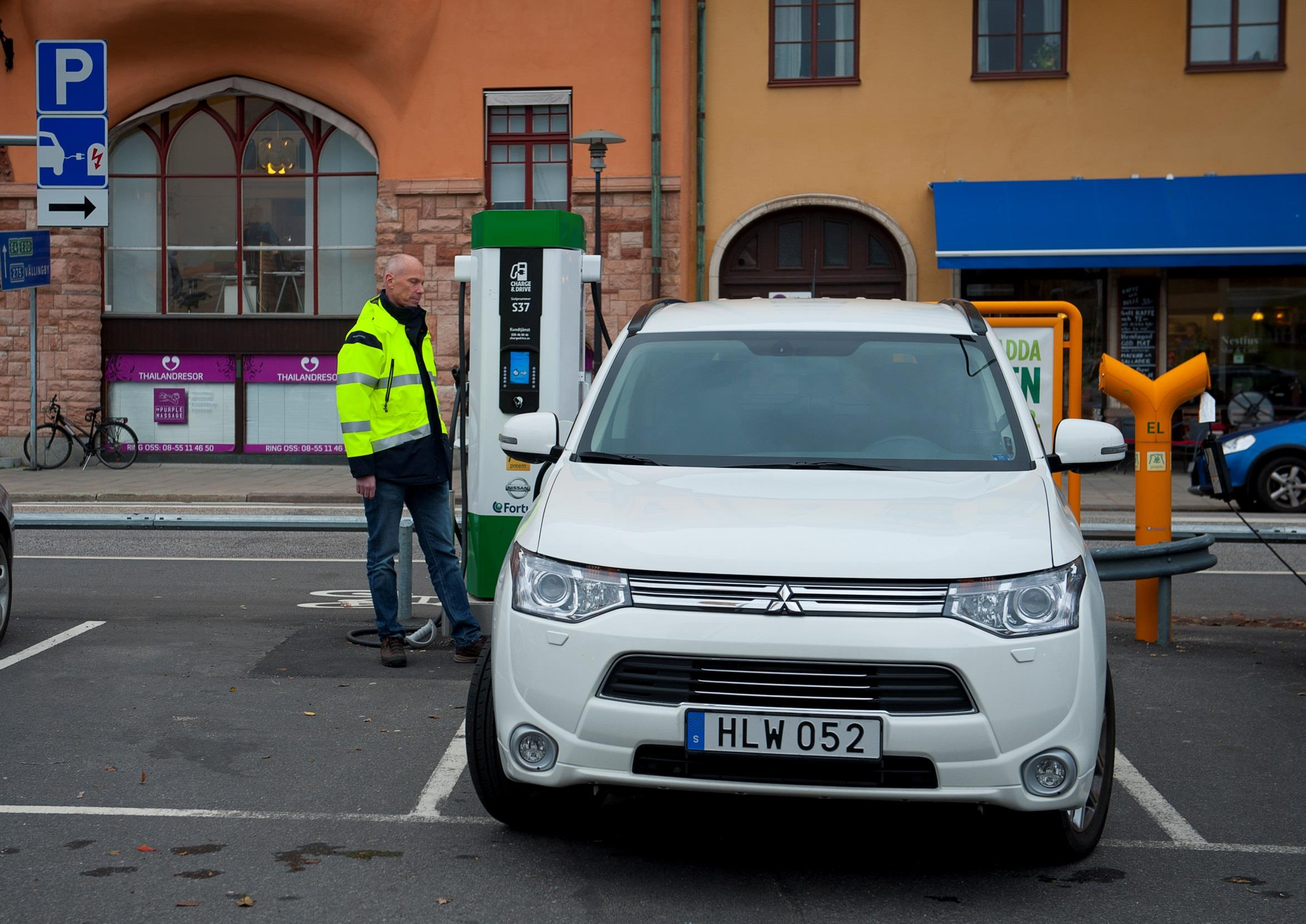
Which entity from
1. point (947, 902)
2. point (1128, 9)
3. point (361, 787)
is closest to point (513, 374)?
point (361, 787)

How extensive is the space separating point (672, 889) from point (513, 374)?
157 inches

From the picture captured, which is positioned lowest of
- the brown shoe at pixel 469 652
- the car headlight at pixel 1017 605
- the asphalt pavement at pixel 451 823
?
the asphalt pavement at pixel 451 823

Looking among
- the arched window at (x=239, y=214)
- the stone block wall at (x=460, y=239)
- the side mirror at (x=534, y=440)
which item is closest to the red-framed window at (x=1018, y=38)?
the stone block wall at (x=460, y=239)

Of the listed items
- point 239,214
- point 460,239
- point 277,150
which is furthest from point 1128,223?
point 239,214

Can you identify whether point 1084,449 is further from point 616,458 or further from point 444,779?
point 444,779

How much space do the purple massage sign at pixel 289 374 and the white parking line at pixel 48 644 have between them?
1389 cm

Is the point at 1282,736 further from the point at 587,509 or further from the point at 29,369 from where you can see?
the point at 29,369

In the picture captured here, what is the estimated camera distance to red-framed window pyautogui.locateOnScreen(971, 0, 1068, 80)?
20969 millimetres

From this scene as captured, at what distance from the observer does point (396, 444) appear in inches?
280

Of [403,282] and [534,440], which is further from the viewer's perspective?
[403,282]

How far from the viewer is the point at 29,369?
21906 mm

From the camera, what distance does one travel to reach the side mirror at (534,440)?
524cm

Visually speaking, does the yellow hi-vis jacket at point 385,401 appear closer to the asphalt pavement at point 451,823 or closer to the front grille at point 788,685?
the asphalt pavement at point 451,823

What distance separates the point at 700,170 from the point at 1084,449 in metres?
16.8
